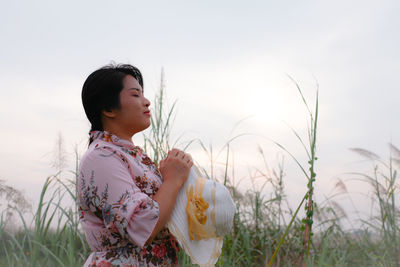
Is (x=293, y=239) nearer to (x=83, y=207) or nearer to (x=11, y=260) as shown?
(x=11, y=260)

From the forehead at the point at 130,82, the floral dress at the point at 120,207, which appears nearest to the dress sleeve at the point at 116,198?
the floral dress at the point at 120,207

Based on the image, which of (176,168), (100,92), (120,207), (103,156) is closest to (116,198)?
(120,207)

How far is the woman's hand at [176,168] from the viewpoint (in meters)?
1.74

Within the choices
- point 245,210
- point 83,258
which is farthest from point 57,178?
point 245,210

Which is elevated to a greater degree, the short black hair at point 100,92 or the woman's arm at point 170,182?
the short black hair at point 100,92

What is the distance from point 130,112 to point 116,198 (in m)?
0.40

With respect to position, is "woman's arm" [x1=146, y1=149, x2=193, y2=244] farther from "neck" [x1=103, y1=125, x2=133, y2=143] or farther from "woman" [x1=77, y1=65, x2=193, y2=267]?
"neck" [x1=103, y1=125, x2=133, y2=143]

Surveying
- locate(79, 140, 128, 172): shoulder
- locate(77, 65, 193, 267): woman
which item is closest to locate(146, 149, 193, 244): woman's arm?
locate(77, 65, 193, 267): woman

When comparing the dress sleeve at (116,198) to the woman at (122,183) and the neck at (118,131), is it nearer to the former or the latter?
the woman at (122,183)

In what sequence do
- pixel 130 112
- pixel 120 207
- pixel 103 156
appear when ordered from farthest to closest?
pixel 130 112 < pixel 103 156 < pixel 120 207

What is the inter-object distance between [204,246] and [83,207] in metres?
0.50

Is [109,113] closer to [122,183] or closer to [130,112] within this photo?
[130,112]

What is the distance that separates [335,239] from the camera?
4.04m

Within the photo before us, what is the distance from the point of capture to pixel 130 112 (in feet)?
6.04
